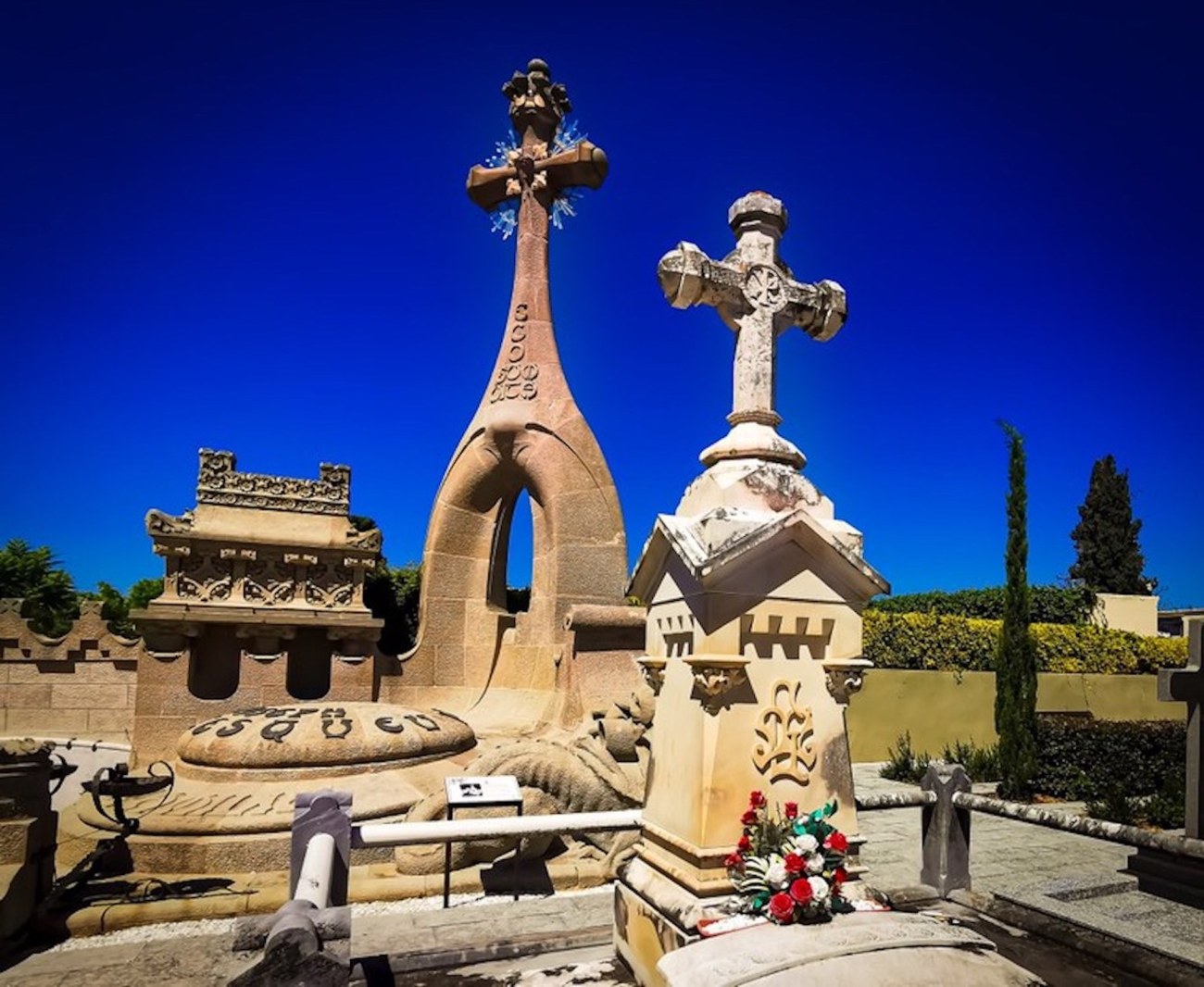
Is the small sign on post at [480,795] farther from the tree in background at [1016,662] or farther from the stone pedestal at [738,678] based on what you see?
the tree in background at [1016,662]

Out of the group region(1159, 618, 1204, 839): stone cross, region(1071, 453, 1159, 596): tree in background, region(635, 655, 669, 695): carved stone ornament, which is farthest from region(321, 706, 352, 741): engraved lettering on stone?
region(1071, 453, 1159, 596): tree in background

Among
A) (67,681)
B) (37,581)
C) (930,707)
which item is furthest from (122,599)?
(930,707)

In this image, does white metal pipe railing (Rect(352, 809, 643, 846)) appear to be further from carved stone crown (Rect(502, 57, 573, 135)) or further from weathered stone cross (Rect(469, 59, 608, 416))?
carved stone crown (Rect(502, 57, 573, 135))

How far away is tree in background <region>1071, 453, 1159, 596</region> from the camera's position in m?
35.6

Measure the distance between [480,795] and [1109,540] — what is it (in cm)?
3777

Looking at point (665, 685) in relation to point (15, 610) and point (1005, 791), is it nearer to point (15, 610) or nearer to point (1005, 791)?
point (1005, 791)

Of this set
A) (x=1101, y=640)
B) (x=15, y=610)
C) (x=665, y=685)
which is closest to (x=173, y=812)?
(x=665, y=685)

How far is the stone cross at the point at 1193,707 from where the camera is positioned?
7309 millimetres

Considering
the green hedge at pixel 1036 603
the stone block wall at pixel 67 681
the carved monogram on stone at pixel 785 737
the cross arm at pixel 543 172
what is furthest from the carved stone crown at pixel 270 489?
the green hedge at pixel 1036 603

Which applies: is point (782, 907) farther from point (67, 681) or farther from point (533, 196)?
point (67, 681)

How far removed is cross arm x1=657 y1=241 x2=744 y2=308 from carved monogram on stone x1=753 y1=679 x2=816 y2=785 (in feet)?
5.70

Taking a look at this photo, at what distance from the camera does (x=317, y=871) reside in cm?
348

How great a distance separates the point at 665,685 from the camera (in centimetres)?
371

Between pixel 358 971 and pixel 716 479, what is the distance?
267cm
